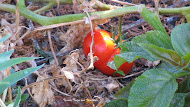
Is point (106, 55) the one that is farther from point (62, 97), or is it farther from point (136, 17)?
point (136, 17)

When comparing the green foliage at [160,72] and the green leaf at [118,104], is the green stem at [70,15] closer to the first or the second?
the green foliage at [160,72]

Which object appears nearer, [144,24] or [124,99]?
[124,99]

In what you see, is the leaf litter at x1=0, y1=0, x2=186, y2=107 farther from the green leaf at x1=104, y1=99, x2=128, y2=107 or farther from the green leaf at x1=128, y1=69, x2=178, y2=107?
the green leaf at x1=128, y1=69, x2=178, y2=107

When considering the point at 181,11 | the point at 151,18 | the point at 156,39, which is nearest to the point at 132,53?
the point at 156,39

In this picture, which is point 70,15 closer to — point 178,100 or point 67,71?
point 67,71

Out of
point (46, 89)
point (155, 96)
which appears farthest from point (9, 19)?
point (155, 96)

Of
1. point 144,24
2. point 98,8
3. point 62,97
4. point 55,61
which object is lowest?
point 62,97
